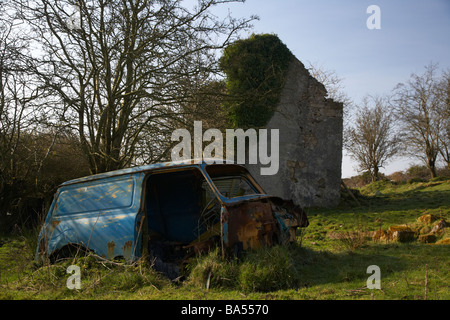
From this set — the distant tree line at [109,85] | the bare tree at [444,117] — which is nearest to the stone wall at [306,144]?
the distant tree line at [109,85]

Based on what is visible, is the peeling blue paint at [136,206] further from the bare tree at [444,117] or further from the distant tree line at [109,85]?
the bare tree at [444,117]

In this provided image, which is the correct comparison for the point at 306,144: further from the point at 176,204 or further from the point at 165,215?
the point at 165,215

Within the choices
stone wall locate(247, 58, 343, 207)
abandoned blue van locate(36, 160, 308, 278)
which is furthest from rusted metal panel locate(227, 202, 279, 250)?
stone wall locate(247, 58, 343, 207)

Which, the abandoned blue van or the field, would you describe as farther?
the abandoned blue van

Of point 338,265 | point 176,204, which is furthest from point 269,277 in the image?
point 176,204

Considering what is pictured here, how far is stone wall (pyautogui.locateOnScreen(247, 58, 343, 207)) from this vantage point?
14492mm

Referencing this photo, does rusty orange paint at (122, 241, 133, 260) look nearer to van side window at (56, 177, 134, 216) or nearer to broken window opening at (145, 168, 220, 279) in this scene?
van side window at (56, 177, 134, 216)

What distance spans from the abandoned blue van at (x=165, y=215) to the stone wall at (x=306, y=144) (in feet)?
23.9

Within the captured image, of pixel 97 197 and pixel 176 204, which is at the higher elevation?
pixel 97 197

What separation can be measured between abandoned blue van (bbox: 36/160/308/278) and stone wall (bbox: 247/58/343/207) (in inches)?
287

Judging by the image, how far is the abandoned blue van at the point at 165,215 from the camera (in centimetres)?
549

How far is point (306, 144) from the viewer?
14.8 m

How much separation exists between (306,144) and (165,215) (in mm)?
8838

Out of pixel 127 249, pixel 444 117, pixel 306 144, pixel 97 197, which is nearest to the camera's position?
pixel 127 249
